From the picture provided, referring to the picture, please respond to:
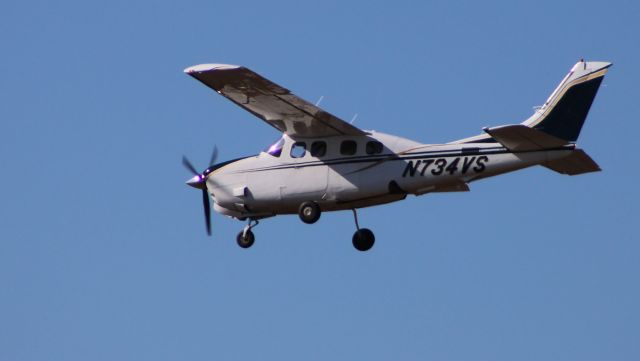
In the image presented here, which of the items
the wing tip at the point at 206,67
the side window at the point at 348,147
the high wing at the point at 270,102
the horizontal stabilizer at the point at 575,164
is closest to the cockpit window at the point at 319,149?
the high wing at the point at 270,102

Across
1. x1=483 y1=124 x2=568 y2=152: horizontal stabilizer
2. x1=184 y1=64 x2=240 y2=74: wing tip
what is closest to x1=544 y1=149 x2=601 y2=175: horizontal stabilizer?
x1=483 y1=124 x2=568 y2=152: horizontal stabilizer

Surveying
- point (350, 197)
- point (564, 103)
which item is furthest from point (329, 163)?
point (564, 103)

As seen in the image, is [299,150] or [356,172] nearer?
[356,172]

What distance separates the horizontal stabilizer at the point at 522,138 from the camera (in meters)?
39.3

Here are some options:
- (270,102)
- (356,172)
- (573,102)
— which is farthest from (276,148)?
(573,102)

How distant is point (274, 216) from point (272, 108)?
2.56m

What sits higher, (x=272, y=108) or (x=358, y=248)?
(x=272, y=108)

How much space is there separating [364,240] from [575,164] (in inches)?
192

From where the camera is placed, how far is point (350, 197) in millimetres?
41375

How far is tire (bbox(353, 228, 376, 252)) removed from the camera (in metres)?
42.7

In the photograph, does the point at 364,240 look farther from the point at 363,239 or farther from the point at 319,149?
the point at 319,149

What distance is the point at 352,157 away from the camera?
41531 mm

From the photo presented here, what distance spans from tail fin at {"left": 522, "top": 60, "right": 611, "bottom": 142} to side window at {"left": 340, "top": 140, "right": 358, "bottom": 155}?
3.87 meters

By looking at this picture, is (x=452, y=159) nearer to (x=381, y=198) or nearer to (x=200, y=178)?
(x=381, y=198)
